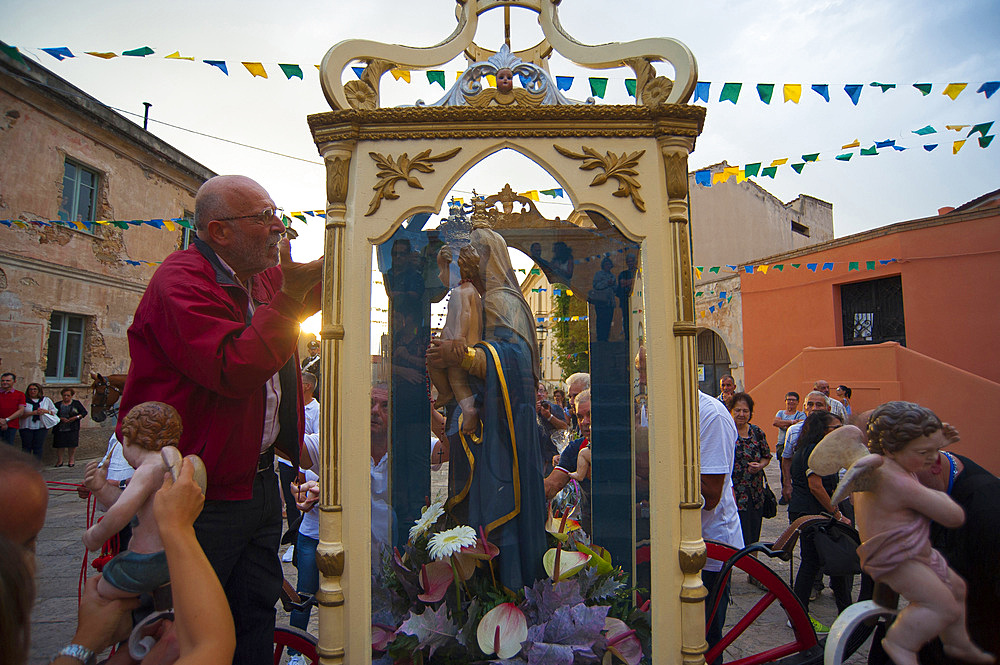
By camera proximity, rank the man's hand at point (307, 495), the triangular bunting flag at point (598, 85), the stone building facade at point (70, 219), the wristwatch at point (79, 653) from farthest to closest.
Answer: the stone building facade at point (70, 219), the triangular bunting flag at point (598, 85), the man's hand at point (307, 495), the wristwatch at point (79, 653)

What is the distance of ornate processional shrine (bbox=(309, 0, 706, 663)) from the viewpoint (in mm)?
2145

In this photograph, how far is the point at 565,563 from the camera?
8.17 feet

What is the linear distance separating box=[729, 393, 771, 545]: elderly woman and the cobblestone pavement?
52 centimetres

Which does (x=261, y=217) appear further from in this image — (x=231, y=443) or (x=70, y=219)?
(x=70, y=219)

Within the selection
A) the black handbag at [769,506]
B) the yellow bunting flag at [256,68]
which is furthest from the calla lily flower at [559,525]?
the yellow bunting flag at [256,68]

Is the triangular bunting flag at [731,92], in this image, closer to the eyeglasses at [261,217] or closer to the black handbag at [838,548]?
the black handbag at [838,548]

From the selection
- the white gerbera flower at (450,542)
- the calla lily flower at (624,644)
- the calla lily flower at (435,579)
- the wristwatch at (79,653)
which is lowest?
the calla lily flower at (624,644)

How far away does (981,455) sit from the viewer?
9.79 metres

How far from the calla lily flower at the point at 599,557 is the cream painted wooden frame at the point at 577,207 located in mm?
376

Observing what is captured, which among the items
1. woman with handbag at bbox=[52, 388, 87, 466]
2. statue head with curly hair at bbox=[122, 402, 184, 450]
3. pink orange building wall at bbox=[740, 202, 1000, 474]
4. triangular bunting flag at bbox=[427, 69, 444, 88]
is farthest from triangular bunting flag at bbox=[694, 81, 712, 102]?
woman with handbag at bbox=[52, 388, 87, 466]

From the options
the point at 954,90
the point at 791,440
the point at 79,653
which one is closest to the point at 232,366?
the point at 79,653

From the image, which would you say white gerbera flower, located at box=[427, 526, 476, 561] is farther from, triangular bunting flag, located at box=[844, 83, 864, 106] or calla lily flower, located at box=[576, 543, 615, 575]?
triangular bunting flag, located at box=[844, 83, 864, 106]

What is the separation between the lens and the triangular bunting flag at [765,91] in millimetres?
4406

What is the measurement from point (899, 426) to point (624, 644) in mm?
1268
